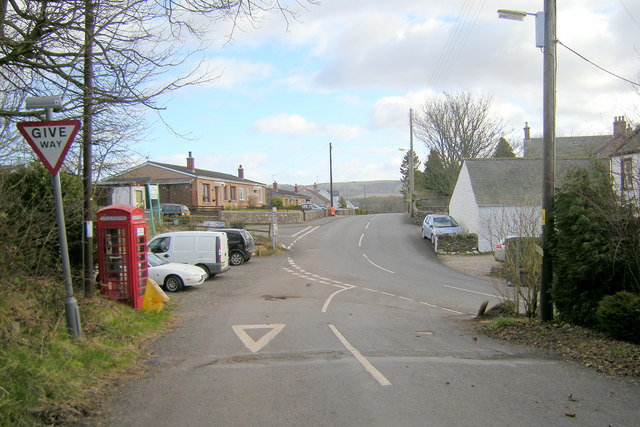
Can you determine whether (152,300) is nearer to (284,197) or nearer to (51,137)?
(51,137)

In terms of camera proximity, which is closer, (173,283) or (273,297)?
(273,297)

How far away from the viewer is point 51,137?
23.2 feet

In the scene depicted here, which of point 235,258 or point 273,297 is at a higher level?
point 235,258

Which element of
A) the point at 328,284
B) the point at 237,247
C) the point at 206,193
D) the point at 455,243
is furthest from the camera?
the point at 206,193

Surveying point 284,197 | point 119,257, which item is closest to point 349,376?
point 119,257

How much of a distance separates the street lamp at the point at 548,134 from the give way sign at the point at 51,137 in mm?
8324

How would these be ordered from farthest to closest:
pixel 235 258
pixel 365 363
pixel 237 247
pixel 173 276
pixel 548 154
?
pixel 235 258
pixel 237 247
pixel 173 276
pixel 548 154
pixel 365 363

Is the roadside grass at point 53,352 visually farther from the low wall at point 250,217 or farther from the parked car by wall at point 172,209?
the parked car by wall at point 172,209

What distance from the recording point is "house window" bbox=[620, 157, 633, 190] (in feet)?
27.6

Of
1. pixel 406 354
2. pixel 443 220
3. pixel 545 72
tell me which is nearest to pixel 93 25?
pixel 406 354

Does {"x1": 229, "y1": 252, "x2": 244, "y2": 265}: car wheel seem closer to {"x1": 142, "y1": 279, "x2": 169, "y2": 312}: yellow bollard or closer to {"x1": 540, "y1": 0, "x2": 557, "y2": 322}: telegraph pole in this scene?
{"x1": 142, "y1": 279, "x2": 169, "y2": 312}: yellow bollard

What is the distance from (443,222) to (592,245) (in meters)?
27.2

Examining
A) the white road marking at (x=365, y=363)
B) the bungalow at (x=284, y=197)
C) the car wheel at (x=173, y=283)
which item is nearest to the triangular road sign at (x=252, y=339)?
the white road marking at (x=365, y=363)

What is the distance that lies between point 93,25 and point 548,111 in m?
8.25
